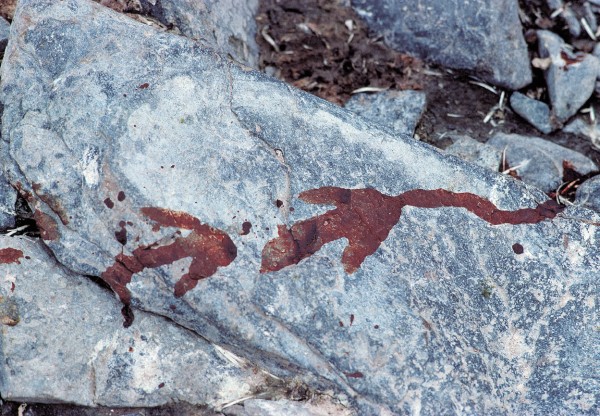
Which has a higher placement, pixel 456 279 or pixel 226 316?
pixel 456 279

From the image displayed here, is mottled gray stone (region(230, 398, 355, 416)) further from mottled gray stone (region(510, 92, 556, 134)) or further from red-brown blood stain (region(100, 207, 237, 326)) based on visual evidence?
mottled gray stone (region(510, 92, 556, 134))

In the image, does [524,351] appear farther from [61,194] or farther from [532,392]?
[61,194]

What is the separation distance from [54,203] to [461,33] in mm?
2376

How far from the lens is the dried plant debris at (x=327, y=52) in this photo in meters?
3.41

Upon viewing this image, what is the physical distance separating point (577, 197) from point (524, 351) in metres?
1.12

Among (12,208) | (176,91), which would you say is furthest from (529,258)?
(12,208)

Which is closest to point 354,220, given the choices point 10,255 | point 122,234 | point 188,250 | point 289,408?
point 188,250

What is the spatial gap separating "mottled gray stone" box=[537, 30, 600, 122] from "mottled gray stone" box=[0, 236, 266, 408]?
2.36m

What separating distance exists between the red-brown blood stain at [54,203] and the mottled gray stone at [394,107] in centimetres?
166

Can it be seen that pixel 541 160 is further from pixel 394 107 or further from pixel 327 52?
pixel 327 52

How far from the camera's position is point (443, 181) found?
2410mm

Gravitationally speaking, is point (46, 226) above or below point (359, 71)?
below

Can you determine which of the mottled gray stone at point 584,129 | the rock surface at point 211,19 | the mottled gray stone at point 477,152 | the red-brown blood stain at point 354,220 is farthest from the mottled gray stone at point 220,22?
the mottled gray stone at point 584,129

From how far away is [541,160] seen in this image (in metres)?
3.17
